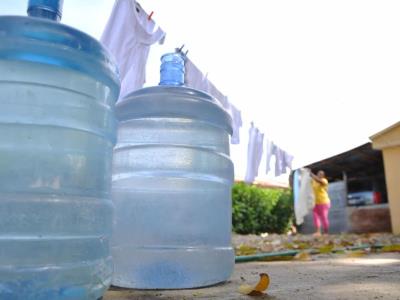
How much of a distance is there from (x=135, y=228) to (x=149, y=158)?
0.28 m

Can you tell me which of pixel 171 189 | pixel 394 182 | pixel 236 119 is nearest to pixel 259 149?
pixel 236 119

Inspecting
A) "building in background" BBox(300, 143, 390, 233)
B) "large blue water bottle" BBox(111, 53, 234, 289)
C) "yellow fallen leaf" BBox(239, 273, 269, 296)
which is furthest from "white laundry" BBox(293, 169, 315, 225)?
"yellow fallen leaf" BBox(239, 273, 269, 296)

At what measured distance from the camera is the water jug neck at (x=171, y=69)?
5.76ft

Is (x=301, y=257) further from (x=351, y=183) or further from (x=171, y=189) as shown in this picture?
(x=351, y=183)

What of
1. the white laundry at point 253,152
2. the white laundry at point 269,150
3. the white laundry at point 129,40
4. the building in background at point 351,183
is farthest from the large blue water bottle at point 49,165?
the building in background at point 351,183

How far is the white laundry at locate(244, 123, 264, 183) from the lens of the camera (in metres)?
7.25

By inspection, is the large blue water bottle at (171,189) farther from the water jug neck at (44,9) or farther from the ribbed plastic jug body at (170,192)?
the water jug neck at (44,9)

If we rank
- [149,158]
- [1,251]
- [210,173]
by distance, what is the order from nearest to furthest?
[1,251] < [149,158] < [210,173]

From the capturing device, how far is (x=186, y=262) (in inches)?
57.4

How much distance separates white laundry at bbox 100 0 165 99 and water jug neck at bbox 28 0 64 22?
211cm

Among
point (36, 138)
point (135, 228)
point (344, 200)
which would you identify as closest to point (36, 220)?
point (36, 138)

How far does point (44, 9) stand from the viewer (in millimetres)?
1144

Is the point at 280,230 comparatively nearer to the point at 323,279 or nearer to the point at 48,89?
the point at 323,279

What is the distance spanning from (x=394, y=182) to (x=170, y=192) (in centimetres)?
818
